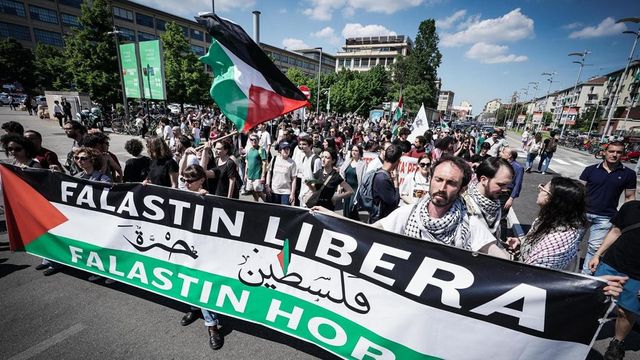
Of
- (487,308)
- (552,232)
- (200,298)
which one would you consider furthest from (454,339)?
(200,298)

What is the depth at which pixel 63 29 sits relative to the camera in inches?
1911

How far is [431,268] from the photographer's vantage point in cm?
199

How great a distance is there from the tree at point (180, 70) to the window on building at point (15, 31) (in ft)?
124

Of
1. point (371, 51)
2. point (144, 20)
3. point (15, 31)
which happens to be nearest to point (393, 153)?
point (15, 31)

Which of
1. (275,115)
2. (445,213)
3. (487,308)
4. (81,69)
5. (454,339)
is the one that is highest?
(81,69)

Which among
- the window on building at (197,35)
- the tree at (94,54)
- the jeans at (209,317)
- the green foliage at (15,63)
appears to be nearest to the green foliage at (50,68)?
the green foliage at (15,63)

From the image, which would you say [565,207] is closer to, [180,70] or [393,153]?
[393,153]

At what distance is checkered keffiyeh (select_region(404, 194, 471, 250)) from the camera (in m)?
2.08

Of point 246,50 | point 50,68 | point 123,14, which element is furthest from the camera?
point 123,14

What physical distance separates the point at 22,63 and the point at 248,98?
63.3 m

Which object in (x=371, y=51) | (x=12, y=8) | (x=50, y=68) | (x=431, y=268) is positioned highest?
(x=371, y=51)

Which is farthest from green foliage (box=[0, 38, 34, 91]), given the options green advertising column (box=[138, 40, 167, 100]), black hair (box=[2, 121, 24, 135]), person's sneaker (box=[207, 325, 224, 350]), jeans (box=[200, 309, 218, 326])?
person's sneaker (box=[207, 325, 224, 350])

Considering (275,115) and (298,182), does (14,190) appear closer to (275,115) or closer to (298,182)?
(275,115)

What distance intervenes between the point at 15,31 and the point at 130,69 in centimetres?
5084
